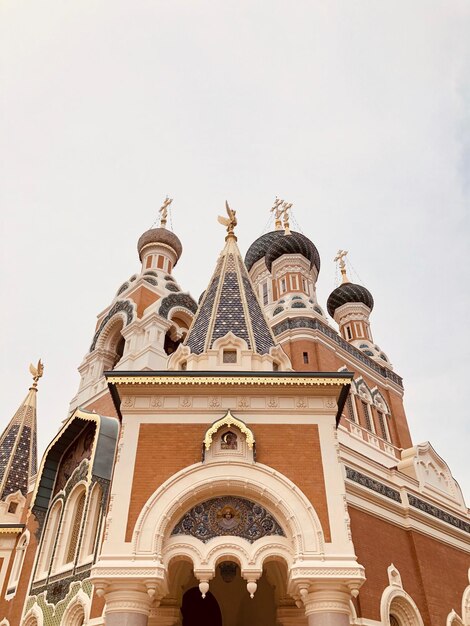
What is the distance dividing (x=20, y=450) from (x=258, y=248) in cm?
1536

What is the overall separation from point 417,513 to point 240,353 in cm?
685

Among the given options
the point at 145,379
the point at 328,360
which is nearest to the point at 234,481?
the point at 145,379

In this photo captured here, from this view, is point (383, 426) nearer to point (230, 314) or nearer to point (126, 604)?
point (230, 314)

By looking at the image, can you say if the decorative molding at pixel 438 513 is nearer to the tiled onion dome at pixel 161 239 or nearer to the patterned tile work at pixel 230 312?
the patterned tile work at pixel 230 312

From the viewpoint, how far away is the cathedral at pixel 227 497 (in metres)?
7.81

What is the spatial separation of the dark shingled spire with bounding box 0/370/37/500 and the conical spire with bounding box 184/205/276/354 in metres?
9.90

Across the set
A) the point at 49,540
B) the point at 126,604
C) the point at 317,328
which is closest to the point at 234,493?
the point at 126,604

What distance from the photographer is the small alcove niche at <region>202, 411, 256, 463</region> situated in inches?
333

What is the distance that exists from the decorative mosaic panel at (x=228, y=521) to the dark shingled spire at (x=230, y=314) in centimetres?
322

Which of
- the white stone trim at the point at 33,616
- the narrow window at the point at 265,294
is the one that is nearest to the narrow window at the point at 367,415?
the narrow window at the point at 265,294

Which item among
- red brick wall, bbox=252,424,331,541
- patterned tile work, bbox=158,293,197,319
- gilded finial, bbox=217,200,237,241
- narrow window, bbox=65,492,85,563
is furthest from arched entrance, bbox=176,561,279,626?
patterned tile work, bbox=158,293,197,319

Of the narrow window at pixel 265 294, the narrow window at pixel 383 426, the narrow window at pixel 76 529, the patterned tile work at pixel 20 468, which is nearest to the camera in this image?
the narrow window at pixel 76 529

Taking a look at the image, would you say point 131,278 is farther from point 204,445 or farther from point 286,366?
point 204,445

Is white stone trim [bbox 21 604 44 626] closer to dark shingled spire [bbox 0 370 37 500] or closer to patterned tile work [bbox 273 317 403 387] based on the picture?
dark shingled spire [bbox 0 370 37 500]
